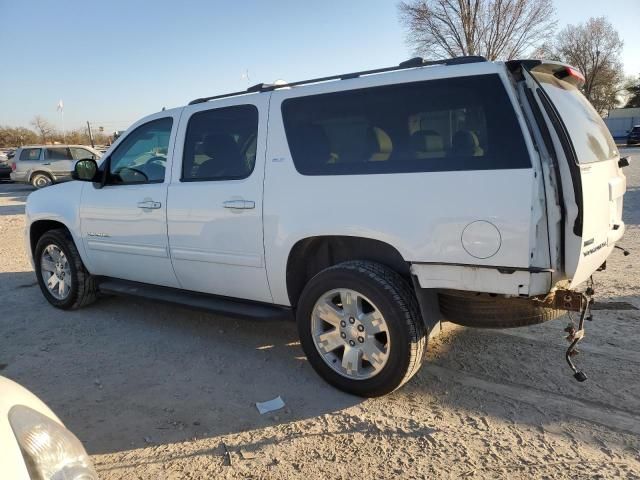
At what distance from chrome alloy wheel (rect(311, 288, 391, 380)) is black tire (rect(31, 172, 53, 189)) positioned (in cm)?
2069

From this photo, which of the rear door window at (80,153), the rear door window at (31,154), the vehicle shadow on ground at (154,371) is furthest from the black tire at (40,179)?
the vehicle shadow on ground at (154,371)

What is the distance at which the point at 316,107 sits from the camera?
352 centimetres

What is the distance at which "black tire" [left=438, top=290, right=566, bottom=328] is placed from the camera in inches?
118

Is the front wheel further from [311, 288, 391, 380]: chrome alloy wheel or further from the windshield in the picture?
the windshield

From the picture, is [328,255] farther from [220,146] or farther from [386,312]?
[220,146]

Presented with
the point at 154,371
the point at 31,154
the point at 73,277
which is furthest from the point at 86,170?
the point at 31,154

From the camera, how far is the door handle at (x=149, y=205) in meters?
4.27

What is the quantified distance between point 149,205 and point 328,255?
168 cm

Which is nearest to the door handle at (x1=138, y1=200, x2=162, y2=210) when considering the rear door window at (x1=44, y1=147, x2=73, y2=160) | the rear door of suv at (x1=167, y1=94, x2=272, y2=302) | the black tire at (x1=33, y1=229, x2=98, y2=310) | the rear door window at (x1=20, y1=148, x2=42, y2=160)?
the rear door of suv at (x1=167, y1=94, x2=272, y2=302)

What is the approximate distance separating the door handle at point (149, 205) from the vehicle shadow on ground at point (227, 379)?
3.84ft

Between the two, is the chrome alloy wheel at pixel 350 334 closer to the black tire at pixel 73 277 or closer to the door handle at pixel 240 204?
the door handle at pixel 240 204

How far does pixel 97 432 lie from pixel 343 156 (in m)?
2.30

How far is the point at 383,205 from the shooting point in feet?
10.2

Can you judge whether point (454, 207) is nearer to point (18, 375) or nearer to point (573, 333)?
A: point (573, 333)
